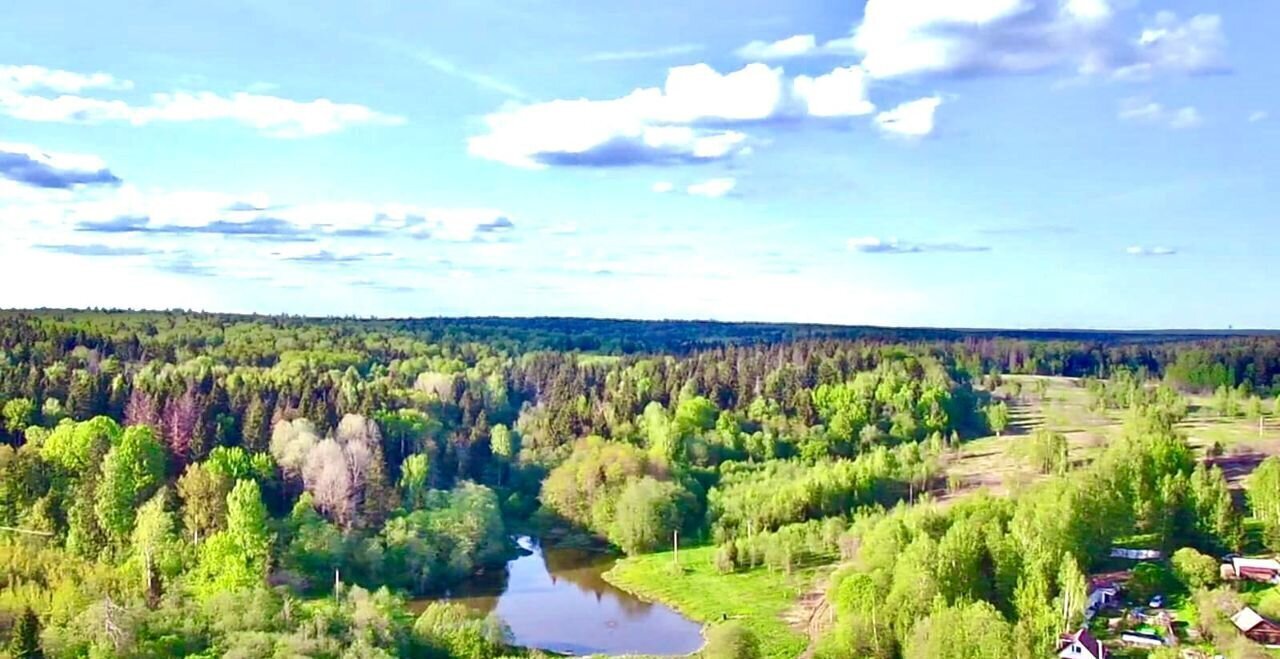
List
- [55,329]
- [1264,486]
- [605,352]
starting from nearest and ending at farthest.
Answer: [1264,486], [55,329], [605,352]

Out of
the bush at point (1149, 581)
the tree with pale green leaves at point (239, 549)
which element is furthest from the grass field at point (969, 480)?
the tree with pale green leaves at point (239, 549)

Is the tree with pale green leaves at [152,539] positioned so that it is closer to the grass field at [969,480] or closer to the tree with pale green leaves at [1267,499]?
the grass field at [969,480]

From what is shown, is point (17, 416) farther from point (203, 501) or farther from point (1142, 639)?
point (1142, 639)

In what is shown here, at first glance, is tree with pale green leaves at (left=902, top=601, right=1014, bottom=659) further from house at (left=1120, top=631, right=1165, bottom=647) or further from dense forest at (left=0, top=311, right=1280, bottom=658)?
house at (left=1120, top=631, right=1165, bottom=647)

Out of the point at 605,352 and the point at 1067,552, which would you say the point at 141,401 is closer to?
the point at 1067,552

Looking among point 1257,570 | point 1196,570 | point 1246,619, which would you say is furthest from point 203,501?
point 1257,570

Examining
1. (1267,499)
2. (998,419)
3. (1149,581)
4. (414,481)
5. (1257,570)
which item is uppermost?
(998,419)

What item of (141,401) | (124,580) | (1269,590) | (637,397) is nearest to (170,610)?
(124,580)
